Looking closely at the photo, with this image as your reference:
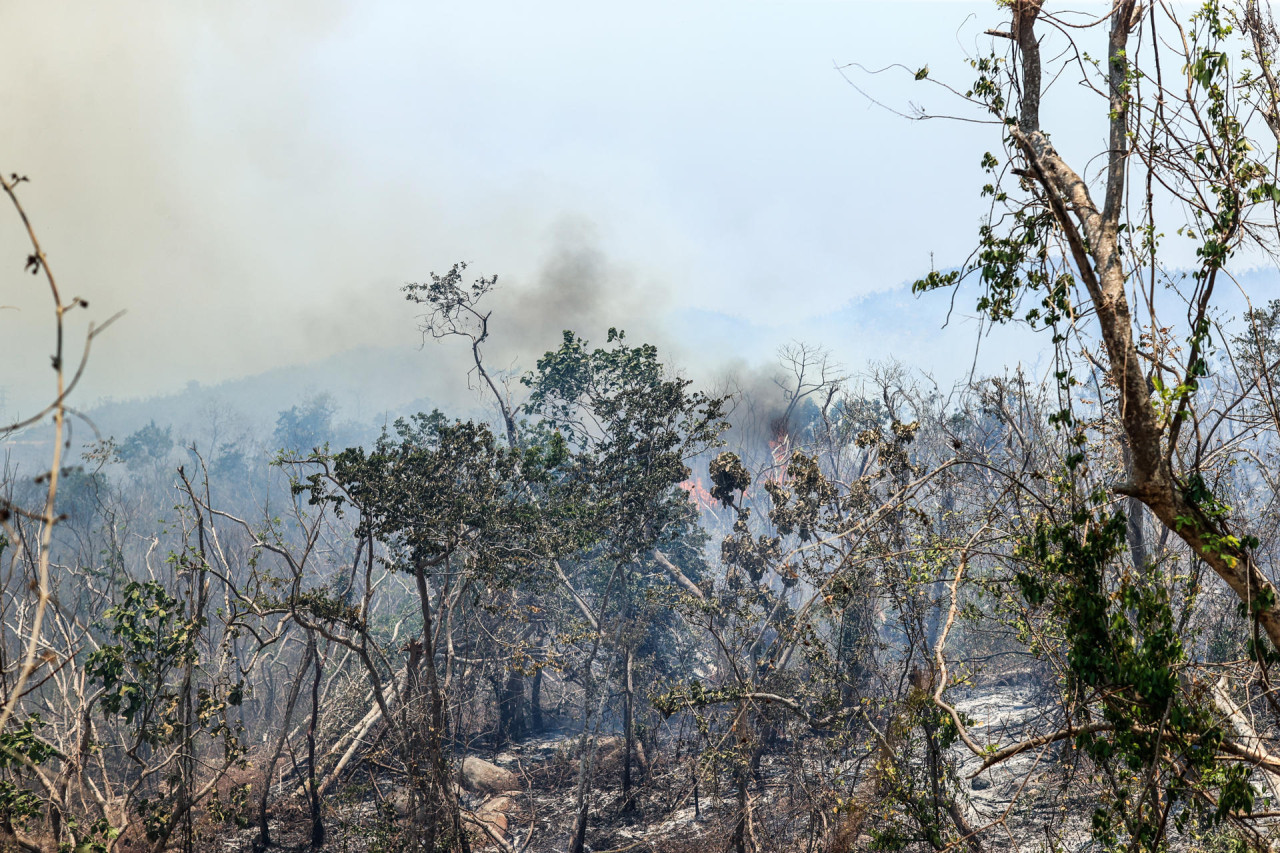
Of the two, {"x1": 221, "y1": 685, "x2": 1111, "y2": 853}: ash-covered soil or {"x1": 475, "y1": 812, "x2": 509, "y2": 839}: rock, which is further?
{"x1": 475, "y1": 812, "x2": 509, "y2": 839}: rock

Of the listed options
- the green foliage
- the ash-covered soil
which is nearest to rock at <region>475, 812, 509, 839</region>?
the ash-covered soil

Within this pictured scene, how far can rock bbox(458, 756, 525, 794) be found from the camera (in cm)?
1642

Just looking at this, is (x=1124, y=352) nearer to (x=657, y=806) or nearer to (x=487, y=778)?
(x=657, y=806)

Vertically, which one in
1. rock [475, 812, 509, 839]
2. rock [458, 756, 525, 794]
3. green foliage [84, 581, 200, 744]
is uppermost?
green foliage [84, 581, 200, 744]

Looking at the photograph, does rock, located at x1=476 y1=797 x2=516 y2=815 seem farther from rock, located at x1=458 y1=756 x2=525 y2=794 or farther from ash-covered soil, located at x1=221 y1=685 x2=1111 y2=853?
rock, located at x1=458 y1=756 x2=525 y2=794

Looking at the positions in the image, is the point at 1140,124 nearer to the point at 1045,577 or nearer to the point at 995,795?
the point at 1045,577

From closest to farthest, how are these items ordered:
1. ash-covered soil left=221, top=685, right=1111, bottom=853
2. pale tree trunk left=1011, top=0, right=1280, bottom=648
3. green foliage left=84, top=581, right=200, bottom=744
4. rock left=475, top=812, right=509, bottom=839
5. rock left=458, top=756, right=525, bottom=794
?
pale tree trunk left=1011, top=0, right=1280, bottom=648
green foliage left=84, top=581, right=200, bottom=744
ash-covered soil left=221, top=685, right=1111, bottom=853
rock left=475, top=812, right=509, bottom=839
rock left=458, top=756, right=525, bottom=794

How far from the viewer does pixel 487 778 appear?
16766 mm

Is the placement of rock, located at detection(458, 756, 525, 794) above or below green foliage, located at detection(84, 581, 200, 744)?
below

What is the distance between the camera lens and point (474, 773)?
16812 mm

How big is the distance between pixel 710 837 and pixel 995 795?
556 cm

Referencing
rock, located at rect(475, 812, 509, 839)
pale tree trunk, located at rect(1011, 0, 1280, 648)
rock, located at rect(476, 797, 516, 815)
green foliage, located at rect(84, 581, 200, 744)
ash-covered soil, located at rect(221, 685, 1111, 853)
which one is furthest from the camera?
rock, located at rect(476, 797, 516, 815)

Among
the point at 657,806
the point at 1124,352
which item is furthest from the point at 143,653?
the point at 1124,352

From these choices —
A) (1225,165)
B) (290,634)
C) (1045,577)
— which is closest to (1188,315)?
(1225,165)
